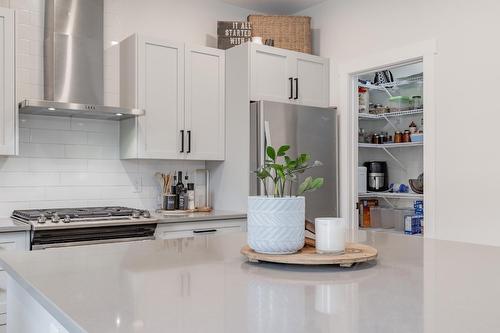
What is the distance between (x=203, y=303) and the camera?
1.04 m

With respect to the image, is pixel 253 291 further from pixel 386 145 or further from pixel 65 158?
pixel 386 145

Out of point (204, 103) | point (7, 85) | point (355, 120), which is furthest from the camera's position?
point (355, 120)

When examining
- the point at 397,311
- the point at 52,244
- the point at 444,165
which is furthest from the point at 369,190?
the point at 397,311

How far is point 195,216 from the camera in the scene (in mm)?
3586

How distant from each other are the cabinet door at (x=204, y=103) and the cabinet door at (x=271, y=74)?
34cm

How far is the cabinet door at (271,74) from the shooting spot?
394 cm

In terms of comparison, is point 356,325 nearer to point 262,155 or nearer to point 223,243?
point 223,243

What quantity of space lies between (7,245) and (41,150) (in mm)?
959

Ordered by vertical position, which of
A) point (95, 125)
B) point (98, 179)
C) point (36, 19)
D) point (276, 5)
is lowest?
point (98, 179)

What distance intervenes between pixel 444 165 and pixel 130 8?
8.95 feet

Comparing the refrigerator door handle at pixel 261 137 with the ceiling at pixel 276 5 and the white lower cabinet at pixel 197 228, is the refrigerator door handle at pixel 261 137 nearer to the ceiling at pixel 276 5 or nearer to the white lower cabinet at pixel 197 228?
the white lower cabinet at pixel 197 228

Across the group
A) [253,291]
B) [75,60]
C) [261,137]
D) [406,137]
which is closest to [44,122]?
[75,60]

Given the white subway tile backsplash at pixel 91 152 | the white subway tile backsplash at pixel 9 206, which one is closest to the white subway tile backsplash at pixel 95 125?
the white subway tile backsplash at pixel 91 152

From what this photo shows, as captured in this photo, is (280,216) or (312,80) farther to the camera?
(312,80)
